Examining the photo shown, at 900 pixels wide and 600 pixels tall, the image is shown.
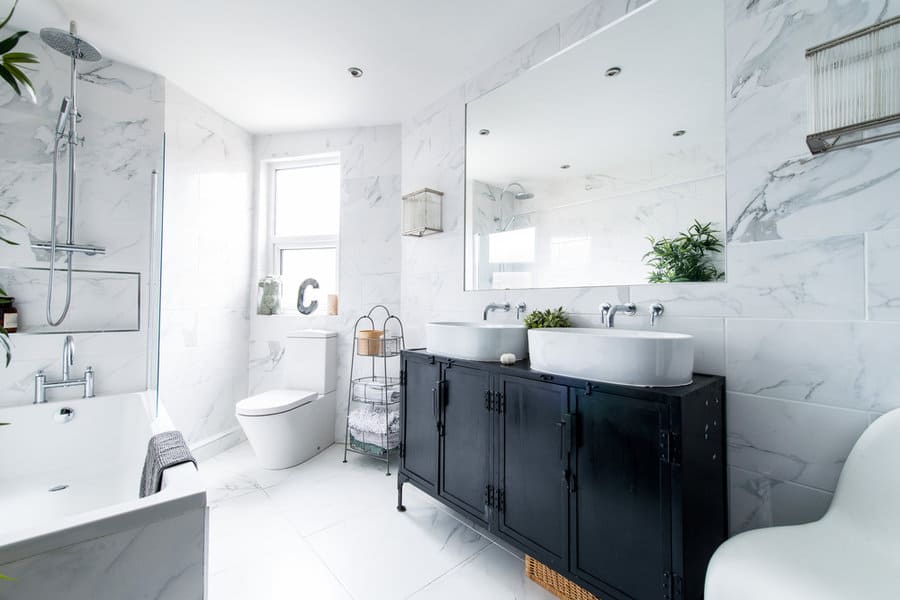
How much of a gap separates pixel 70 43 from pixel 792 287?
325cm

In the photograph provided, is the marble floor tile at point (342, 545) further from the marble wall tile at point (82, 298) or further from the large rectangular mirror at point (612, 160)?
the large rectangular mirror at point (612, 160)

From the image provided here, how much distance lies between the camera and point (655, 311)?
151 centimetres

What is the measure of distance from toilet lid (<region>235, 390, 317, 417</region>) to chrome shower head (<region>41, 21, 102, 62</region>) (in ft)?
6.74

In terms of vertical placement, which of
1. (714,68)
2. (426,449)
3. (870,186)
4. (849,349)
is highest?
(714,68)

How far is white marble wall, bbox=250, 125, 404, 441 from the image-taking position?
2.92m

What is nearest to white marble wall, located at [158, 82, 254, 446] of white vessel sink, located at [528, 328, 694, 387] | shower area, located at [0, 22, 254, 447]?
shower area, located at [0, 22, 254, 447]

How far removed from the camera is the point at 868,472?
100 centimetres

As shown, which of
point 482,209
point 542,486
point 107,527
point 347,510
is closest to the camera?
point 107,527

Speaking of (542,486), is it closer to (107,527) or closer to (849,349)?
(849,349)

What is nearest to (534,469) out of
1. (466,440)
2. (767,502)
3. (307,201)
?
(466,440)

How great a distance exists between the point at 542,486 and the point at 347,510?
3.96 ft

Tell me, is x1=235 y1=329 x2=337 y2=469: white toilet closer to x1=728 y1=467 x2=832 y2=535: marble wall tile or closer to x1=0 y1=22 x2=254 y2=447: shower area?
x1=0 y1=22 x2=254 y2=447: shower area

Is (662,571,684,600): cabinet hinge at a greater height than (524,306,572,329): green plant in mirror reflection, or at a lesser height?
lesser

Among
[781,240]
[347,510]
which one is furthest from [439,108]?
[347,510]
